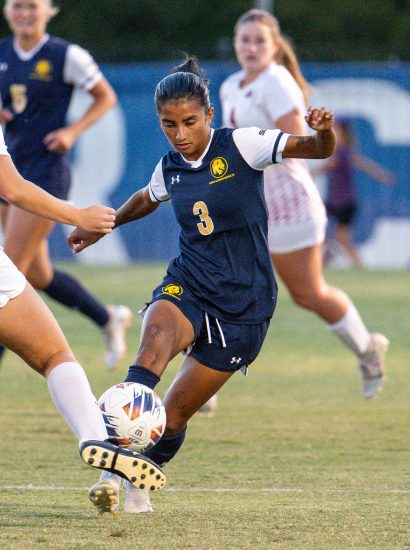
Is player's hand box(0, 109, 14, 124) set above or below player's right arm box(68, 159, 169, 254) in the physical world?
below

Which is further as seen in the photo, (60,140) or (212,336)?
(60,140)

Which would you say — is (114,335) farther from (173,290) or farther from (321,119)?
(321,119)

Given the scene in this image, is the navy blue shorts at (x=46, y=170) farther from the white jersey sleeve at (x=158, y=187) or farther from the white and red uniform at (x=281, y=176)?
the white jersey sleeve at (x=158, y=187)

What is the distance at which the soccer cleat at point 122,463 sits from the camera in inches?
178

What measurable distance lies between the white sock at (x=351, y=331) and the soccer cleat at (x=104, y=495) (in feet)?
11.0

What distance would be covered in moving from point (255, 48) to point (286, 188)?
0.87 m

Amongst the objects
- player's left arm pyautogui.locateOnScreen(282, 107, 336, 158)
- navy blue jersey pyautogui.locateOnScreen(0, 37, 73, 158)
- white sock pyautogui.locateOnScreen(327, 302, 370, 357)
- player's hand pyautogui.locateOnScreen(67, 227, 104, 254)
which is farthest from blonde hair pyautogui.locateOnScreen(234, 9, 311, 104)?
player's hand pyautogui.locateOnScreen(67, 227, 104, 254)

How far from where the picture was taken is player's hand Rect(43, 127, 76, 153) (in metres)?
7.84

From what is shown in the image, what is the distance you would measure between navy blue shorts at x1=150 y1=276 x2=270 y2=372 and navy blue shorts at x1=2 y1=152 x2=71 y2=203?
2.97 meters

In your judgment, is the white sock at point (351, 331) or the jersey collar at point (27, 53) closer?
the white sock at point (351, 331)

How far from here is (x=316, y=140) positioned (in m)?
5.11

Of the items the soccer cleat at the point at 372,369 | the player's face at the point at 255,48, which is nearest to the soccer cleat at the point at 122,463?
the soccer cleat at the point at 372,369

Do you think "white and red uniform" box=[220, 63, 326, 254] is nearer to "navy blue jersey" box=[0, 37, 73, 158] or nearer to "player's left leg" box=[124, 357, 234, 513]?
"navy blue jersey" box=[0, 37, 73, 158]

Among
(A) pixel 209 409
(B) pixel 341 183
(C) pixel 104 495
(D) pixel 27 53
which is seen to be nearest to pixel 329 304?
(A) pixel 209 409
